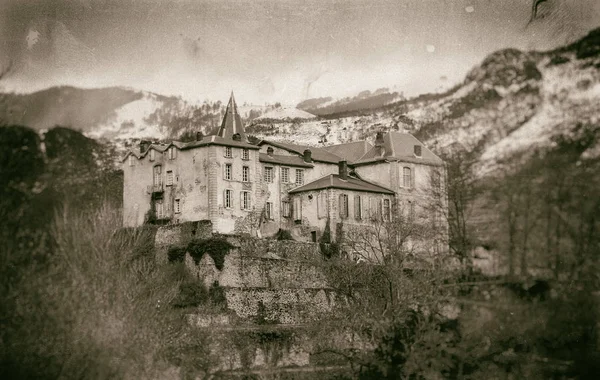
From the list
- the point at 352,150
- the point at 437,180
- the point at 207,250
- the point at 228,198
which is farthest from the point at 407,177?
the point at 207,250

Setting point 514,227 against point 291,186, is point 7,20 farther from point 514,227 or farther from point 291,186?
point 514,227

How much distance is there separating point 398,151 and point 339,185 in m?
4.98

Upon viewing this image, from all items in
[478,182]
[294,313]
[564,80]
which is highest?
[564,80]

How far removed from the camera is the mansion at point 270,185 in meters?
39.8

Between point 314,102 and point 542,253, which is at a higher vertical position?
point 314,102

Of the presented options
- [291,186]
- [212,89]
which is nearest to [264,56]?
[212,89]

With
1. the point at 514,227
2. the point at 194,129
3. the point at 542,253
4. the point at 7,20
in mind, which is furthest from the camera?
the point at 194,129

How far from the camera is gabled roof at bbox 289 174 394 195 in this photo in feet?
136

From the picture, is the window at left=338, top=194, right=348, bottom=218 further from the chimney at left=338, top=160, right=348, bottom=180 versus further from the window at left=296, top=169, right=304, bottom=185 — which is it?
the window at left=296, top=169, right=304, bottom=185

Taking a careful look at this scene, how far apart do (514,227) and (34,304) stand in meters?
10.5

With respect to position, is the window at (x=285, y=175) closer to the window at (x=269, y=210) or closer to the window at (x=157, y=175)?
the window at (x=269, y=210)

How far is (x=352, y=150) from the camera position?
4681cm

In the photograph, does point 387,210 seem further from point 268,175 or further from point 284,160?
point 268,175

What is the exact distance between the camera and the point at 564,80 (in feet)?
64.2
